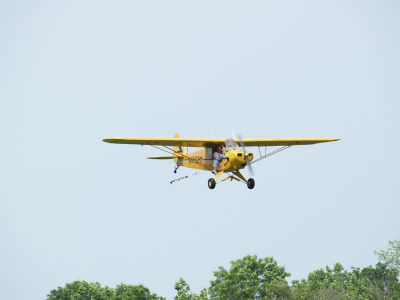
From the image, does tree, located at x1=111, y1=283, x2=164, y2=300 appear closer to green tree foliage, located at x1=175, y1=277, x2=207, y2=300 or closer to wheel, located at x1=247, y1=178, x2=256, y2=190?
green tree foliage, located at x1=175, y1=277, x2=207, y2=300

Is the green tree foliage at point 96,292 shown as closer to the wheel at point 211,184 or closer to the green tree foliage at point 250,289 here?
the green tree foliage at point 250,289

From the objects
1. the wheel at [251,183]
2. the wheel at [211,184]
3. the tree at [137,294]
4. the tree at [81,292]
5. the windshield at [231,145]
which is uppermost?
the tree at [81,292]

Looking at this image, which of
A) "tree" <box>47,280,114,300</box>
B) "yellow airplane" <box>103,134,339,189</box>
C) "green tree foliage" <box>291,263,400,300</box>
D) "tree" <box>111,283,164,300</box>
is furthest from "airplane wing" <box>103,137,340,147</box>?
"tree" <box>47,280,114,300</box>

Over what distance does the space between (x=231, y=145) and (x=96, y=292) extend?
40767 millimetres

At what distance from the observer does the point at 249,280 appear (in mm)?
73188

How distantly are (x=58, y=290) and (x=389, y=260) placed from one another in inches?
1307

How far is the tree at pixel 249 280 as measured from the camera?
71.6 m

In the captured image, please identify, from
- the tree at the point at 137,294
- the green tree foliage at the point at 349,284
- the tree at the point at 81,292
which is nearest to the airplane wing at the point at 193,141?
the green tree foliage at the point at 349,284

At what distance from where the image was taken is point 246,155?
38.7 metres

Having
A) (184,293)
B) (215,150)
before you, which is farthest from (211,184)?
(184,293)

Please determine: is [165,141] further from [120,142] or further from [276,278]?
[276,278]

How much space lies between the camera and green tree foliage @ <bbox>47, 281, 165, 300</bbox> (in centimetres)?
7181

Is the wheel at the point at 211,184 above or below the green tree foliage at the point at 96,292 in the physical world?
below

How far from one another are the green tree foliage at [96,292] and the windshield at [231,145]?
1387 inches
